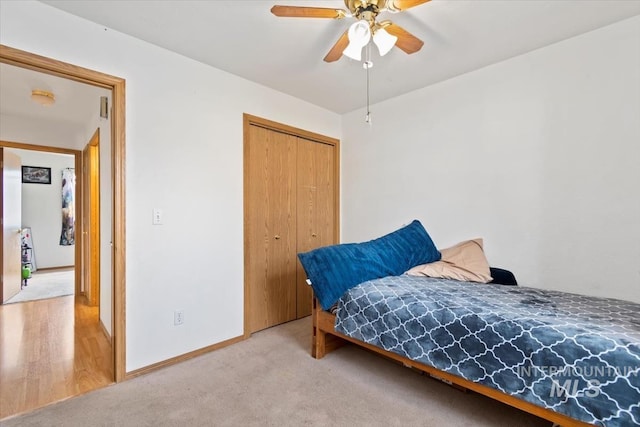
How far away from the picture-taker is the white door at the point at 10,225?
12.2ft

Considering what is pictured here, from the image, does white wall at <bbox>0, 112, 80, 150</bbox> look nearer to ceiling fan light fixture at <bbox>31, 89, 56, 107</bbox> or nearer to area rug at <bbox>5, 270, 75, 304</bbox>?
ceiling fan light fixture at <bbox>31, 89, 56, 107</bbox>

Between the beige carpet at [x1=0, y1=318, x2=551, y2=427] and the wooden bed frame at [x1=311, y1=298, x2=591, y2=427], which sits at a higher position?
the wooden bed frame at [x1=311, y1=298, x2=591, y2=427]

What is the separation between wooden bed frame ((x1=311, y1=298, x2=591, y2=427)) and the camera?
1.30 m

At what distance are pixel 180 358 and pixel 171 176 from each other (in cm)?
141

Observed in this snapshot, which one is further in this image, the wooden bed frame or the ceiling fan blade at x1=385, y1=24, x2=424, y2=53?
the ceiling fan blade at x1=385, y1=24, x2=424, y2=53

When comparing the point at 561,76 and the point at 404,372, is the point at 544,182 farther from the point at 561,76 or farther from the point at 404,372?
the point at 404,372

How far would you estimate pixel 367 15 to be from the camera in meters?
1.61

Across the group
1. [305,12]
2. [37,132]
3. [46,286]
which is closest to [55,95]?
[37,132]

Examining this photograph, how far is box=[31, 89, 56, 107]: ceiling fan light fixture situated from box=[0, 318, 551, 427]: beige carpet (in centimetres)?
275

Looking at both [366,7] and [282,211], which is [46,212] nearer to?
[282,211]

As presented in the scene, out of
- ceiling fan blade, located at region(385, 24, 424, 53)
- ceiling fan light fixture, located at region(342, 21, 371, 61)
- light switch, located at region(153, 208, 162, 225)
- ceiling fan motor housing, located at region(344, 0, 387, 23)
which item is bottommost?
light switch, located at region(153, 208, 162, 225)

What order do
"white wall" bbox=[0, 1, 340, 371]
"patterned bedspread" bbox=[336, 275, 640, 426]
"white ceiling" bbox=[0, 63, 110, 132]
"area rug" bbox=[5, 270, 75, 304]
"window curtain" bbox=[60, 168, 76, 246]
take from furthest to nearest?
"window curtain" bbox=[60, 168, 76, 246] < "area rug" bbox=[5, 270, 75, 304] < "white ceiling" bbox=[0, 63, 110, 132] < "white wall" bbox=[0, 1, 340, 371] < "patterned bedspread" bbox=[336, 275, 640, 426]

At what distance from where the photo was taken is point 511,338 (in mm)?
1405

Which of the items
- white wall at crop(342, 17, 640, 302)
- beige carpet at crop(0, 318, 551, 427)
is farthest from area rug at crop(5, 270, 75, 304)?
white wall at crop(342, 17, 640, 302)
